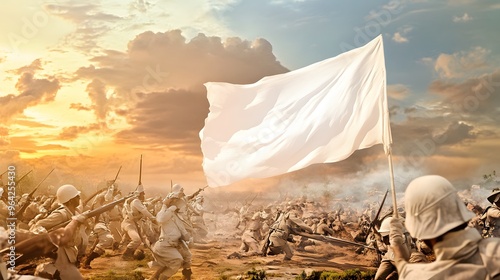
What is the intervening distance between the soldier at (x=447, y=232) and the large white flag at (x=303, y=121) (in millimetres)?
3775

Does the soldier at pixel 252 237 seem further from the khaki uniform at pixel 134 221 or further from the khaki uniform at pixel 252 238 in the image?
the khaki uniform at pixel 134 221

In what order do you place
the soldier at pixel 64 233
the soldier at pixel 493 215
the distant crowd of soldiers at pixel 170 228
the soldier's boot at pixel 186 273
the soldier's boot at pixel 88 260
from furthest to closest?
the soldier's boot at pixel 88 260
the soldier's boot at pixel 186 273
the soldier at pixel 493 215
the distant crowd of soldiers at pixel 170 228
the soldier at pixel 64 233

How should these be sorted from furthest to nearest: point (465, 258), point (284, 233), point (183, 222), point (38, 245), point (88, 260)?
point (284, 233) → point (88, 260) → point (183, 222) → point (38, 245) → point (465, 258)

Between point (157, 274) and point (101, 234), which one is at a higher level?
point (101, 234)

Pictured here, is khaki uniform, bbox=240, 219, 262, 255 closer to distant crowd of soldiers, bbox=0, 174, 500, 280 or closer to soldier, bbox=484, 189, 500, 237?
distant crowd of soldiers, bbox=0, 174, 500, 280

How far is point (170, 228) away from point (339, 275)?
10.3 ft

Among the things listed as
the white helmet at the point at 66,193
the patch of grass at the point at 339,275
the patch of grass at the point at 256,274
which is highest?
the white helmet at the point at 66,193

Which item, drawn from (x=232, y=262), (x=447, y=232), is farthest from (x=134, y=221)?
(x=447, y=232)

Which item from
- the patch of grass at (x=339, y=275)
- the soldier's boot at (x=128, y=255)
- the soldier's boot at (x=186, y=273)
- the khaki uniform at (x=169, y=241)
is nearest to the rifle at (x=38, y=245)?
the khaki uniform at (x=169, y=241)

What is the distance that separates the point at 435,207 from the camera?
239cm

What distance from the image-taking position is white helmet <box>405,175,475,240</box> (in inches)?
94.0

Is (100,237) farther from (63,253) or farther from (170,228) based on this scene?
(63,253)

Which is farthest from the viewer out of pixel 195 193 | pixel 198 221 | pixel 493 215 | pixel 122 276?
pixel 195 193

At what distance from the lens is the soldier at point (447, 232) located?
2.38 metres
